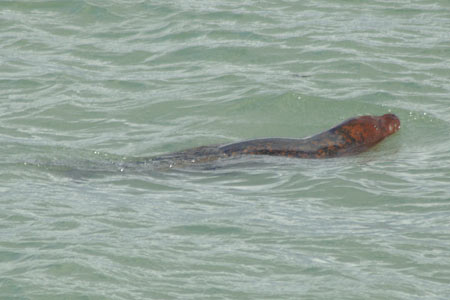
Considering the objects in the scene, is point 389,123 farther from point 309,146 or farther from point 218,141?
point 218,141

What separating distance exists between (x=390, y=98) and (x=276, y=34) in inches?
124

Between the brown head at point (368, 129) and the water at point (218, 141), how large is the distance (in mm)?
183

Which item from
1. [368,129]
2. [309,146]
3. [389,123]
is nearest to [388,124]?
[389,123]

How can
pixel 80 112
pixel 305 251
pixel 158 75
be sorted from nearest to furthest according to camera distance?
pixel 305 251 → pixel 80 112 → pixel 158 75

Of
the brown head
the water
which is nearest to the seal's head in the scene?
the brown head

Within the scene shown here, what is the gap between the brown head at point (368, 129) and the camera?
351 inches

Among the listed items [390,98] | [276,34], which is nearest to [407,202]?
[390,98]

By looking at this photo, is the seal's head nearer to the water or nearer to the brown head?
the brown head

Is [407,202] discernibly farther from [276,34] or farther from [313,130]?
[276,34]

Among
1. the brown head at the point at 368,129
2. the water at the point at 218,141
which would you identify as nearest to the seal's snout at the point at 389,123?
the brown head at the point at 368,129

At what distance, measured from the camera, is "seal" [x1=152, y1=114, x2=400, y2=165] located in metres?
8.48

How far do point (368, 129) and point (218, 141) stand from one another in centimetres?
151

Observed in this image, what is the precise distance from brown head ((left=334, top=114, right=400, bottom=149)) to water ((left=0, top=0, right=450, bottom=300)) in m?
0.18

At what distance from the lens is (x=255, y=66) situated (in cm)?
1213
